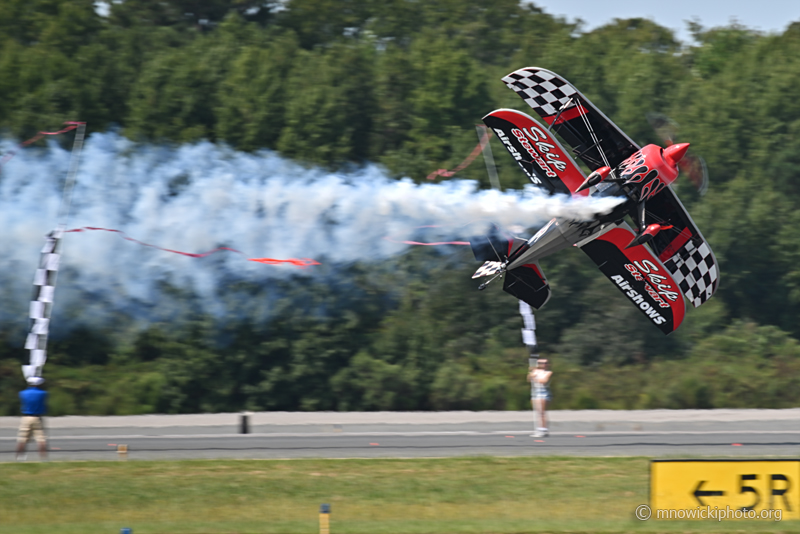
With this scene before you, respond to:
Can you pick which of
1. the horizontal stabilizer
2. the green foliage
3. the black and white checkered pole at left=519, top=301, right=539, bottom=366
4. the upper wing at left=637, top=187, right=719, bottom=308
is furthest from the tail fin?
the black and white checkered pole at left=519, top=301, right=539, bottom=366

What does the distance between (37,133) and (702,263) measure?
23.3 meters

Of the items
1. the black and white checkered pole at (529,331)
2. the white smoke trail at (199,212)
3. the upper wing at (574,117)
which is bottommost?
the black and white checkered pole at (529,331)

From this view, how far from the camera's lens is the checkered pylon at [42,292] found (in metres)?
18.0

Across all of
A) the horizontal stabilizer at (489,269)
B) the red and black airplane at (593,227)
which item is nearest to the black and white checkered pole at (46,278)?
the horizontal stabilizer at (489,269)

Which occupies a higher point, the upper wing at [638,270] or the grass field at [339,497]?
the upper wing at [638,270]

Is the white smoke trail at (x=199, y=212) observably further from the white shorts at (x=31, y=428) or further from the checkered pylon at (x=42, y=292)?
the white shorts at (x=31, y=428)

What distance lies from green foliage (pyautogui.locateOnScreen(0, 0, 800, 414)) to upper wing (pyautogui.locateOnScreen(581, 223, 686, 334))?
9.90 m

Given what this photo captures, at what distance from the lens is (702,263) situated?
17406 millimetres

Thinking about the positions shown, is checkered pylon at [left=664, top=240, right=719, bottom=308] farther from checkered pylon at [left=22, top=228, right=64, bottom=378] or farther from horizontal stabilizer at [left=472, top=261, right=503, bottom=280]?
checkered pylon at [left=22, top=228, right=64, bottom=378]

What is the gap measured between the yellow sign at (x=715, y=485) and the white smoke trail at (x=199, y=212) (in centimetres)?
656

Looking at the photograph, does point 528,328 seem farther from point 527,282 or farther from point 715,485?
point 715,485

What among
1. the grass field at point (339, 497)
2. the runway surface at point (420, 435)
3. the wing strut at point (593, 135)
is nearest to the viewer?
the grass field at point (339, 497)

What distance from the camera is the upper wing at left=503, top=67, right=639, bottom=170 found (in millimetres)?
16719

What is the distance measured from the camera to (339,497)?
Result: 14.0 m
